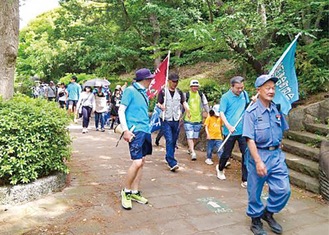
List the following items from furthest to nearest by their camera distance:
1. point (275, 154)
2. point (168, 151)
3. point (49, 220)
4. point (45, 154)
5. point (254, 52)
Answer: point (254, 52), point (168, 151), point (45, 154), point (49, 220), point (275, 154)

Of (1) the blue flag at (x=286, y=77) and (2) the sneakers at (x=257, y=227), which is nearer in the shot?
(2) the sneakers at (x=257, y=227)

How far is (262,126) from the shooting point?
3.49 meters

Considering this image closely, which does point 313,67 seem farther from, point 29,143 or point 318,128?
point 29,143

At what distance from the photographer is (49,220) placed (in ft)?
12.3

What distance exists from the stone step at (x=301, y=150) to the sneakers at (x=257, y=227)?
242 centimetres

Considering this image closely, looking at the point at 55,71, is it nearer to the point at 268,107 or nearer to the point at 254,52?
the point at 254,52

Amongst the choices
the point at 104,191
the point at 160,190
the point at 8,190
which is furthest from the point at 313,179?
the point at 8,190

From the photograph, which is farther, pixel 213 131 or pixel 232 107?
pixel 213 131

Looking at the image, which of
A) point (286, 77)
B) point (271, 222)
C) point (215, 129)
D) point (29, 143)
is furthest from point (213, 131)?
point (29, 143)

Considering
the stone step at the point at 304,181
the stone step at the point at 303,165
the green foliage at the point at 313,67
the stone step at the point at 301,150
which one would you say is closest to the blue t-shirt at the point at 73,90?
the green foliage at the point at 313,67

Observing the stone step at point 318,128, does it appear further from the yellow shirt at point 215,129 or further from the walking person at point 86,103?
the walking person at point 86,103

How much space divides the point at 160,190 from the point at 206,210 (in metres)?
0.94

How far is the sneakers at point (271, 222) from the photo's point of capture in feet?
11.8

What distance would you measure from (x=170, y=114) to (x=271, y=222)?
2.79m
